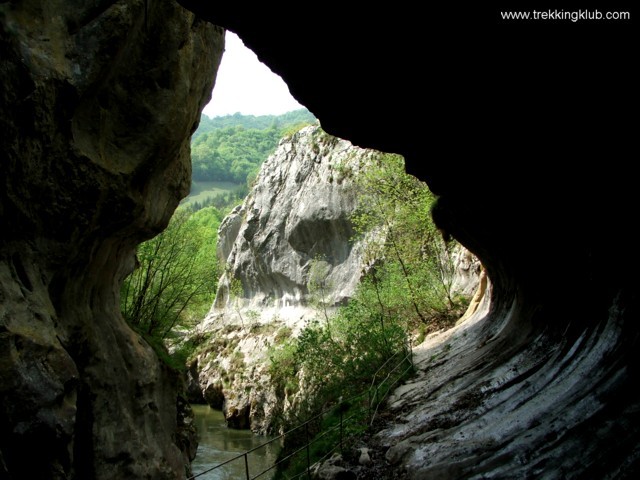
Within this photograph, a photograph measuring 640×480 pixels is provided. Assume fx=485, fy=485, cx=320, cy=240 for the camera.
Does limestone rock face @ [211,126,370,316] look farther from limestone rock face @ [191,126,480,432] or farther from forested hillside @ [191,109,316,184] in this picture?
forested hillside @ [191,109,316,184]

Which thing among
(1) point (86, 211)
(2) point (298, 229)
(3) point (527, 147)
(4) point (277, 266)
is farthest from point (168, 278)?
(3) point (527, 147)

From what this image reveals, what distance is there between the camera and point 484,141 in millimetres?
7961

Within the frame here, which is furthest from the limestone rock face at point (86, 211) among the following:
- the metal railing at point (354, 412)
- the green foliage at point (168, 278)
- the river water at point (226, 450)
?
the green foliage at point (168, 278)

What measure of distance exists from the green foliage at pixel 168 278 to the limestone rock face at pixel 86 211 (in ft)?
32.6

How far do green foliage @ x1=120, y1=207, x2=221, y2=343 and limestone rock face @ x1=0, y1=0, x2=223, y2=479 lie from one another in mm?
9950

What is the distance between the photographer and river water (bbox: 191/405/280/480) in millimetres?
23641

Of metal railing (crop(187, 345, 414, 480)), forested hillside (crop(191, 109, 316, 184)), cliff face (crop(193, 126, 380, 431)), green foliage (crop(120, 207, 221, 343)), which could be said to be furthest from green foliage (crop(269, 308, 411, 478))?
forested hillside (crop(191, 109, 316, 184))

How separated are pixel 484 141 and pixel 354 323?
12877mm

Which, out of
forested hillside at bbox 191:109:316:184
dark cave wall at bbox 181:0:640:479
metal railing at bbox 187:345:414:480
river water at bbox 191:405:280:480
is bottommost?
river water at bbox 191:405:280:480

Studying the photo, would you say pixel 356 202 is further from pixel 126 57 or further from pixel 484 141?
pixel 484 141

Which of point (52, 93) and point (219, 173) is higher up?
point (219, 173)

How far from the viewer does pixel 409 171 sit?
11.6 metres

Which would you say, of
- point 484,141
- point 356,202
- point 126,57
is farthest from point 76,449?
point 356,202

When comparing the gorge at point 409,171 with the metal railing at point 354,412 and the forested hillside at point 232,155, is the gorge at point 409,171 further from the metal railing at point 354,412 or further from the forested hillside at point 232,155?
the forested hillside at point 232,155
